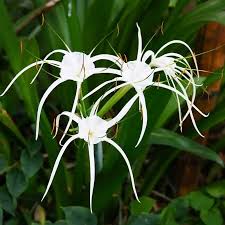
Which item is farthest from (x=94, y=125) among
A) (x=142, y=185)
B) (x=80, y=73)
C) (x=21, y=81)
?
(x=142, y=185)

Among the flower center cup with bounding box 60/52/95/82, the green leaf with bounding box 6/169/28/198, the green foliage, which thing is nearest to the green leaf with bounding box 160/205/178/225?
the green foliage

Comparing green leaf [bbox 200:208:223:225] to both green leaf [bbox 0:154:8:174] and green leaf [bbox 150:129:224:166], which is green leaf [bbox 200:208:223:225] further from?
green leaf [bbox 0:154:8:174]

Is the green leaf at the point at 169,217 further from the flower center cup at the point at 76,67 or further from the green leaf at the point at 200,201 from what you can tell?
the flower center cup at the point at 76,67

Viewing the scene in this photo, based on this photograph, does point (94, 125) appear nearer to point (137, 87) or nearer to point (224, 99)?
point (137, 87)

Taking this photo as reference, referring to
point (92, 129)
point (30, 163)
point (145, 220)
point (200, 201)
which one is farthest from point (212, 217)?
point (92, 129)

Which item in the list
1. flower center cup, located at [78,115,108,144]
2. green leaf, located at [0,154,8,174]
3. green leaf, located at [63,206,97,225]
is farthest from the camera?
green leaf, located at [0,154,8,174]

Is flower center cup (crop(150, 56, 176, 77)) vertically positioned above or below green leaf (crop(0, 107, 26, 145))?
above

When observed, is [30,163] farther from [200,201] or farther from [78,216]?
[200,201]

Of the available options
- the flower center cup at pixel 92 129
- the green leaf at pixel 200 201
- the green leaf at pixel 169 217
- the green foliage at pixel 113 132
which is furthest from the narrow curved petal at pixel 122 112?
the green leaf at pixel 200 201
